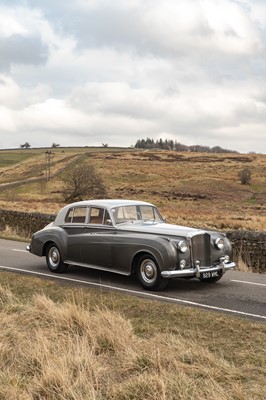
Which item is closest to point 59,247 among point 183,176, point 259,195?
point 259,195

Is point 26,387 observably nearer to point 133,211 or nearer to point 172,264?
point 172,264

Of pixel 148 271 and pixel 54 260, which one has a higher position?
pixel 54 260

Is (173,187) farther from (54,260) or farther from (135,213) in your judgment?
(135,213)

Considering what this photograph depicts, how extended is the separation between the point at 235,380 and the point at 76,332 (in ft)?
7.78

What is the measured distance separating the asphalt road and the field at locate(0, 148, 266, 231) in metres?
23.0

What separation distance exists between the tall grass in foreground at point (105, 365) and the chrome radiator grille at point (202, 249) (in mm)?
3391

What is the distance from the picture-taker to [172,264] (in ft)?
30.8

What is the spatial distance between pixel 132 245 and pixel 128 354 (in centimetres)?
454

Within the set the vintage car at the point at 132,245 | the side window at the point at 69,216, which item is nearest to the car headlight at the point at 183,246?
the vintage car at the point at 132,245

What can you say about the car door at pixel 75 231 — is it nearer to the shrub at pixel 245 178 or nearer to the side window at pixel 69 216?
the side window at pixel 69 216

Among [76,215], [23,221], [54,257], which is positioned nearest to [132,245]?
[76,215]

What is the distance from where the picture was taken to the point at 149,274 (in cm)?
978

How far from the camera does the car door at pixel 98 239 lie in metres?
10.6

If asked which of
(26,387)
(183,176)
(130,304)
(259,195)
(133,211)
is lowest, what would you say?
(26,387)
